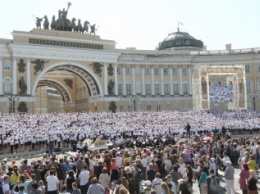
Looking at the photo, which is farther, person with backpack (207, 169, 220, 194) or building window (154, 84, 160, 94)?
building window (154, 84, 160, 94)

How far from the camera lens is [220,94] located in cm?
5150

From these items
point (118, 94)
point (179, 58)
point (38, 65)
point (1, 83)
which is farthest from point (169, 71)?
point (1, 83)

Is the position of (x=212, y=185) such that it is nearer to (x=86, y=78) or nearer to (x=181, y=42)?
(x=86, y=78)

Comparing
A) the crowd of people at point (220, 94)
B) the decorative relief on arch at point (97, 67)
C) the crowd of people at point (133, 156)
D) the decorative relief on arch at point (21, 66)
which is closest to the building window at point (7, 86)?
the decorative relief on arch at point (21, 66)

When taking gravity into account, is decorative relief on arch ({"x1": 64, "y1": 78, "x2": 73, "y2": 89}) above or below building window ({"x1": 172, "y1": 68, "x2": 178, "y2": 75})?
below

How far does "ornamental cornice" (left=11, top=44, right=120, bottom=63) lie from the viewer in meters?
48.0

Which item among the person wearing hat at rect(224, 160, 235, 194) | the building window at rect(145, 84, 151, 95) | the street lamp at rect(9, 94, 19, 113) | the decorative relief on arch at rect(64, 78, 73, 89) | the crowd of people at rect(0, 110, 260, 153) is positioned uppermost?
the decorative relief on arch at rect(64, 78, 73, 89)

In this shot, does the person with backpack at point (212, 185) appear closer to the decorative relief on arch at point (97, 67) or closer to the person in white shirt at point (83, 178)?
the person in white shirt at point (83, 178)

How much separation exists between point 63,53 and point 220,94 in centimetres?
2167

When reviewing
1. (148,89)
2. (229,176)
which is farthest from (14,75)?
(229,176)

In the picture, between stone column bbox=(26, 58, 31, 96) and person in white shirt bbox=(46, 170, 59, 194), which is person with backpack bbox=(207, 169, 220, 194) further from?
stone column bbox=(26, 58, 31, 96)

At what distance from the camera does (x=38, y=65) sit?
49406mm

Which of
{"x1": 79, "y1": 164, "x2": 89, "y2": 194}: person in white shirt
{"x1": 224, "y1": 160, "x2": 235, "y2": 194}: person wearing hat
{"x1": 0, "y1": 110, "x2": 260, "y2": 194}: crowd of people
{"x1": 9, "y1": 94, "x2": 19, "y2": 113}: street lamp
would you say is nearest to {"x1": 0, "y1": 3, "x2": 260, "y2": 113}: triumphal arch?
{"x1": 9, "y1": 94, "x2": 19, "y2": 113}: street lamp

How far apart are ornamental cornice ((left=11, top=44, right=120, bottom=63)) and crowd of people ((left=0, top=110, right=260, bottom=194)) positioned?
12.6 m
